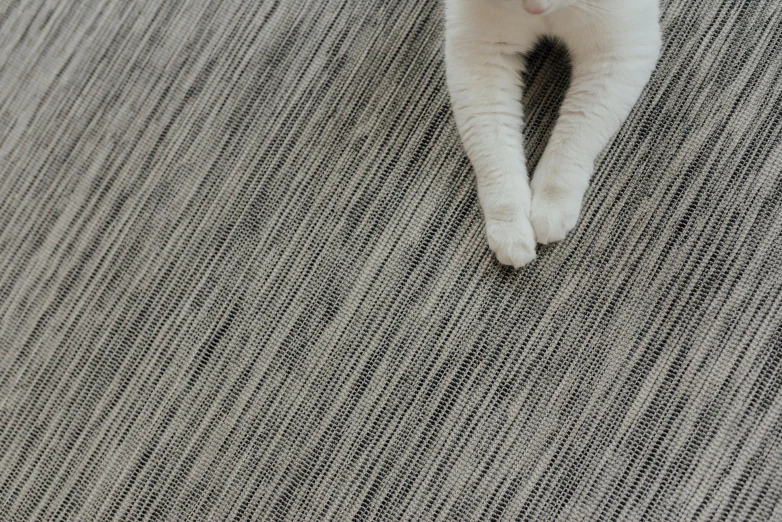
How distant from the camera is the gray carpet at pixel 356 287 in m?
0.89

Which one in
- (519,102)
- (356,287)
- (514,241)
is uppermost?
(519,102)

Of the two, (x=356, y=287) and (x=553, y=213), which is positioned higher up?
(x=553, y=213)

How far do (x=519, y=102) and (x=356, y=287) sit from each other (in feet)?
1.30

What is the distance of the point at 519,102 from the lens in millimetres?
931

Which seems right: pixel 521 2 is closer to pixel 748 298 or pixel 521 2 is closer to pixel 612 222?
pixel 612 222

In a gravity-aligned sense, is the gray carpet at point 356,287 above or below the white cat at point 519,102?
below

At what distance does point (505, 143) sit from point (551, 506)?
1.82 feet

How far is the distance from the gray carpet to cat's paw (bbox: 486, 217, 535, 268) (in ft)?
0.14

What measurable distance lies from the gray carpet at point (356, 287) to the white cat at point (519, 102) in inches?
2.3

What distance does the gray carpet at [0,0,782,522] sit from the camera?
2.93ft

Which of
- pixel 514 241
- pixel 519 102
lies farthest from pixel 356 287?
pixel 519 102

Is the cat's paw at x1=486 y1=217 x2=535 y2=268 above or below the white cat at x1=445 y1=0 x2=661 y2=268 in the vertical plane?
below

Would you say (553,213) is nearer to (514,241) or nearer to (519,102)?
(514,241)

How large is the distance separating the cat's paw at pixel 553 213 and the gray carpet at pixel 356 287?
4 centimetres
